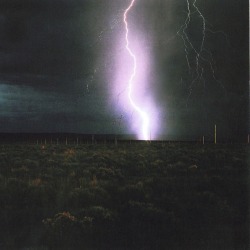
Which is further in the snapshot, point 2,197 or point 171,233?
point 2,197

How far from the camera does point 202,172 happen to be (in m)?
16.8

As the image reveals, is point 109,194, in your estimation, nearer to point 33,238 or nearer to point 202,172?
point 33,238

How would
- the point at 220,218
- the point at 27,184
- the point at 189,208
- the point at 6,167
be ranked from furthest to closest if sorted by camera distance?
the point at 6,167
the point at 27,184
the point at 189,208
the point at 220,218

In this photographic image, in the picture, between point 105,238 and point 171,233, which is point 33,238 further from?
point 171,233

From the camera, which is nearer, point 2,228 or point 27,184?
point 2,228

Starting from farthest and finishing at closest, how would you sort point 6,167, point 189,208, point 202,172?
point 6,167
point 202,172
point 189,208

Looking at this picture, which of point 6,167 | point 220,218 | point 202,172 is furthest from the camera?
point 6,167

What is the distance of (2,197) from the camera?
36.1ft

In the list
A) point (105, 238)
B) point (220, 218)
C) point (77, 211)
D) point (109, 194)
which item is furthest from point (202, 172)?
point (105, 238)

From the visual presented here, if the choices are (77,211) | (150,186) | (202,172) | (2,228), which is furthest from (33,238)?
(202,172)

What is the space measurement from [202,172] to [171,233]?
30.1ft

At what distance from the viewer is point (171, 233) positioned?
7941 millimetres

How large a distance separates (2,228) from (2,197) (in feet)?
9.52

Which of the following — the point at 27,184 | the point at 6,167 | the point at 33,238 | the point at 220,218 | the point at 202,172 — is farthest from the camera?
the point at 6,167
